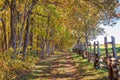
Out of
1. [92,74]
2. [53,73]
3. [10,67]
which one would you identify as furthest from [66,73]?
[10,67]

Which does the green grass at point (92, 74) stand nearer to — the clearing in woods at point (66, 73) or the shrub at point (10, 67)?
the clearing in woods at point (66, 73)

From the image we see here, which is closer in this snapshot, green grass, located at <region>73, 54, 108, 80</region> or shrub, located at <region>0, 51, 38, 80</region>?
shrub, located at <region>0, 51, 38, 80</region>

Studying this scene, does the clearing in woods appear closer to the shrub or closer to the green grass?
the green grass

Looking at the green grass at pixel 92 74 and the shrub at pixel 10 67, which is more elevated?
the shrub at pixel 10 67

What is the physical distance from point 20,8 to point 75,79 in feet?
45.6

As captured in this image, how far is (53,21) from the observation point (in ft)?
116

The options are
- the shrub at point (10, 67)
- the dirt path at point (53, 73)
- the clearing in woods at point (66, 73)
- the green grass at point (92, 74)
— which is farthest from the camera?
the dirt path at point (53, 73)

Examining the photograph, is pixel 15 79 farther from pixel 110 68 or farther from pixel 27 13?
pixel 27 13

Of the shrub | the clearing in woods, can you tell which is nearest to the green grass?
the clearing in woods

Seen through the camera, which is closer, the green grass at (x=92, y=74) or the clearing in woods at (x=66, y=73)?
the green grass at (x=92, y=74)

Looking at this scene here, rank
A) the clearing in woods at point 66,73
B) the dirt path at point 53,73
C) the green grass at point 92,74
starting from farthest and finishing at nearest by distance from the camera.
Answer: the dirt path at point 53,73
the clearing in woods at point 66,73
the green grass at point 92,74

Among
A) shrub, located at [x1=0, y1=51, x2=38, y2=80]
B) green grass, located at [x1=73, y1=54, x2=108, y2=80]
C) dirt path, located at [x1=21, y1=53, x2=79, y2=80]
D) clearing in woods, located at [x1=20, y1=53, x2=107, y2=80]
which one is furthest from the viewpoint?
dirt path, located at [x1=21, y1=53, x2=79, y2=80]

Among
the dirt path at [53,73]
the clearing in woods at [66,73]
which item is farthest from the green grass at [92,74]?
the dirt path at [53,73]

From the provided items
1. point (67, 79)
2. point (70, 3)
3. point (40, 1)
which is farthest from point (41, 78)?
point (40, 1)
